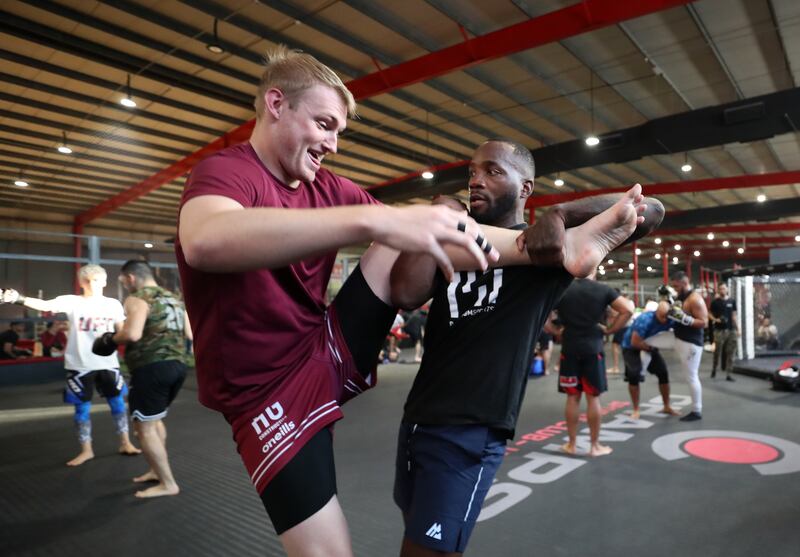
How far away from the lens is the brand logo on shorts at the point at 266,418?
114 centimetres

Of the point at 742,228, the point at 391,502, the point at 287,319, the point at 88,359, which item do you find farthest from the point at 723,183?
the point at 287,319

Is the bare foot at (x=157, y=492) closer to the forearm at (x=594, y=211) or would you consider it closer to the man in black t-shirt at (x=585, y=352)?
the man in black t-shirt at (x=585, y=352)

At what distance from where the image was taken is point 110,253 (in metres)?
16.9

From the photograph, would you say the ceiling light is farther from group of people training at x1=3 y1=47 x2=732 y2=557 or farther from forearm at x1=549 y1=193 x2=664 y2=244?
forearm at x1=549 y1=193 x2=664 y2=244

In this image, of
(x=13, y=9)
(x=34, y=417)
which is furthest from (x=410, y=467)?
(x=13, y=9)

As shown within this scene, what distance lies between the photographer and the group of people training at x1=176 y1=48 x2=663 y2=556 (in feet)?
2.78

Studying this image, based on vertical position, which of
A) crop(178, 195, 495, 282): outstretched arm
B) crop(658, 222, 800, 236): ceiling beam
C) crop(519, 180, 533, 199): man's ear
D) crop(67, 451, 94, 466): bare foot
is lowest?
crop(67, 451, 94, 466): bare foot

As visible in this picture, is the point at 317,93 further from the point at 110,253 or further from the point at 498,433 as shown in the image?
the point at 110,253

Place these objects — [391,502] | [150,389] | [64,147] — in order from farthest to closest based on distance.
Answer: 1. [64,147]
2. [150,389]
3. [391,502]

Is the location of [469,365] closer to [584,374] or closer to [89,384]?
[584,374]

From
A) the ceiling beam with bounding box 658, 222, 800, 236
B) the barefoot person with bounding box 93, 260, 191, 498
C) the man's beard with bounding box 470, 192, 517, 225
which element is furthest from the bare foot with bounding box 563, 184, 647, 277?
the ceiling beam with bounding box 658, 222, 800, 236

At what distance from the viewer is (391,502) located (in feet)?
10.7

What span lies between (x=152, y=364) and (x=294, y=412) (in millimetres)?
2706

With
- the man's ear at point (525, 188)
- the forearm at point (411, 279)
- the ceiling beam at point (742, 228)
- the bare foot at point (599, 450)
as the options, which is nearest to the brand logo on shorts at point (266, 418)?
the forearm at point (411, 279)
